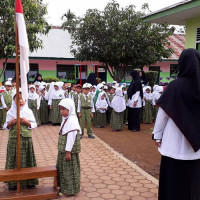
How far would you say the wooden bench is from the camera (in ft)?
11.2

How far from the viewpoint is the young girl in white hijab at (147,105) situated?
34.1 feet

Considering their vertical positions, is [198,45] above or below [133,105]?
above

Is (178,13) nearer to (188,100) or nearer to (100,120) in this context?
(100,120)

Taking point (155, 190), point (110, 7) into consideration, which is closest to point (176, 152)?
point (155, 190)

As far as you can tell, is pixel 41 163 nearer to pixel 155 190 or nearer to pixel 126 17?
pixel 155 190

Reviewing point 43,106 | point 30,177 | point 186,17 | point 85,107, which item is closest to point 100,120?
point 43,106

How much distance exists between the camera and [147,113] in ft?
34.8

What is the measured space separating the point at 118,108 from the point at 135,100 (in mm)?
756

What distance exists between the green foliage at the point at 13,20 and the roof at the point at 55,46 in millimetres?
8030

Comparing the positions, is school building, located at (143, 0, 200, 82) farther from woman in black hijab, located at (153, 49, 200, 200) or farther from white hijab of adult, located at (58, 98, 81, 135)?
white hijab of adult, located at (58, 98, 81, 135)

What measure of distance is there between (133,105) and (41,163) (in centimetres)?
432

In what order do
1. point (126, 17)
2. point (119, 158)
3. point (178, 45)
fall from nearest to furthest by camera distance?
point (119, 158) < point (126, 17) < point (178, 45)

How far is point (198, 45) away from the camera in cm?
761

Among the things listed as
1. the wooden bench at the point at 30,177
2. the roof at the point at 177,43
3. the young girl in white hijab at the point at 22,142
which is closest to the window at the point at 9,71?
the roof at the point at 177,43
